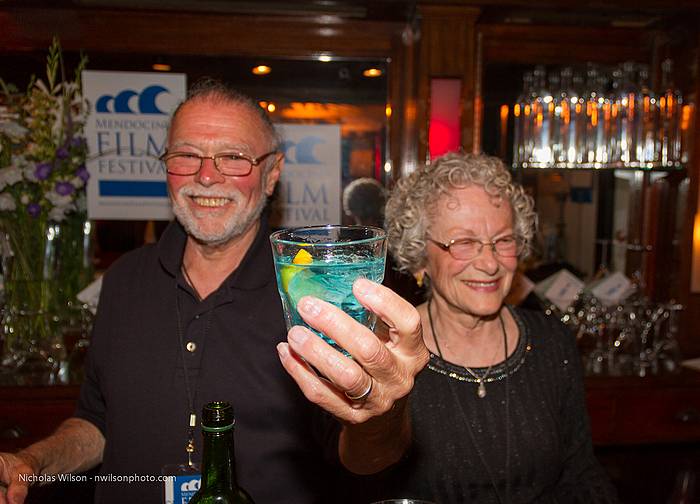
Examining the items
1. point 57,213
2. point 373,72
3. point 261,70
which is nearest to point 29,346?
point 57,213

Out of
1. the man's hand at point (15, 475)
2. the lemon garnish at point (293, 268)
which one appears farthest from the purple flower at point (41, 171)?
the lemon garnish at point (293, 268)

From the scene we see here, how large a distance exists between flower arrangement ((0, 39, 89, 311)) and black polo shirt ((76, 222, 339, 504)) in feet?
3.49

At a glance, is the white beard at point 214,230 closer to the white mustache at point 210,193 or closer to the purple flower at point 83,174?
the white mustache at point 210,193

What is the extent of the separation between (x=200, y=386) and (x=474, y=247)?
858 mm

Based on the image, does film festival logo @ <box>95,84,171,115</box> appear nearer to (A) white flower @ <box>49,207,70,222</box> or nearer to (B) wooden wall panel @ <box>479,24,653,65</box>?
(A) white flower @ <box>49,207,70,222</box>

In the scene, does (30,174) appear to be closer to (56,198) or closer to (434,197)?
(56,198)

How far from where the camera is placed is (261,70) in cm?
306

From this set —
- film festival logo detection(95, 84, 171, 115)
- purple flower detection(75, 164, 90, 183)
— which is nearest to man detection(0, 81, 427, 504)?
purple flower detection(75, 164, 90, 183)

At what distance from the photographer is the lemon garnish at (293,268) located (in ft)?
2.46

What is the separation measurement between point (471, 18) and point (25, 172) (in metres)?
2.16

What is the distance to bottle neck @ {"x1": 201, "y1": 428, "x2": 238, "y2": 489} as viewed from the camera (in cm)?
89

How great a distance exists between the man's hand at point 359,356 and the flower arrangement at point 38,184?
2213 millimetres

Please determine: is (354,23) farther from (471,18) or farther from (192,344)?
(192,344)

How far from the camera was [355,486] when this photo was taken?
5.74 ft
